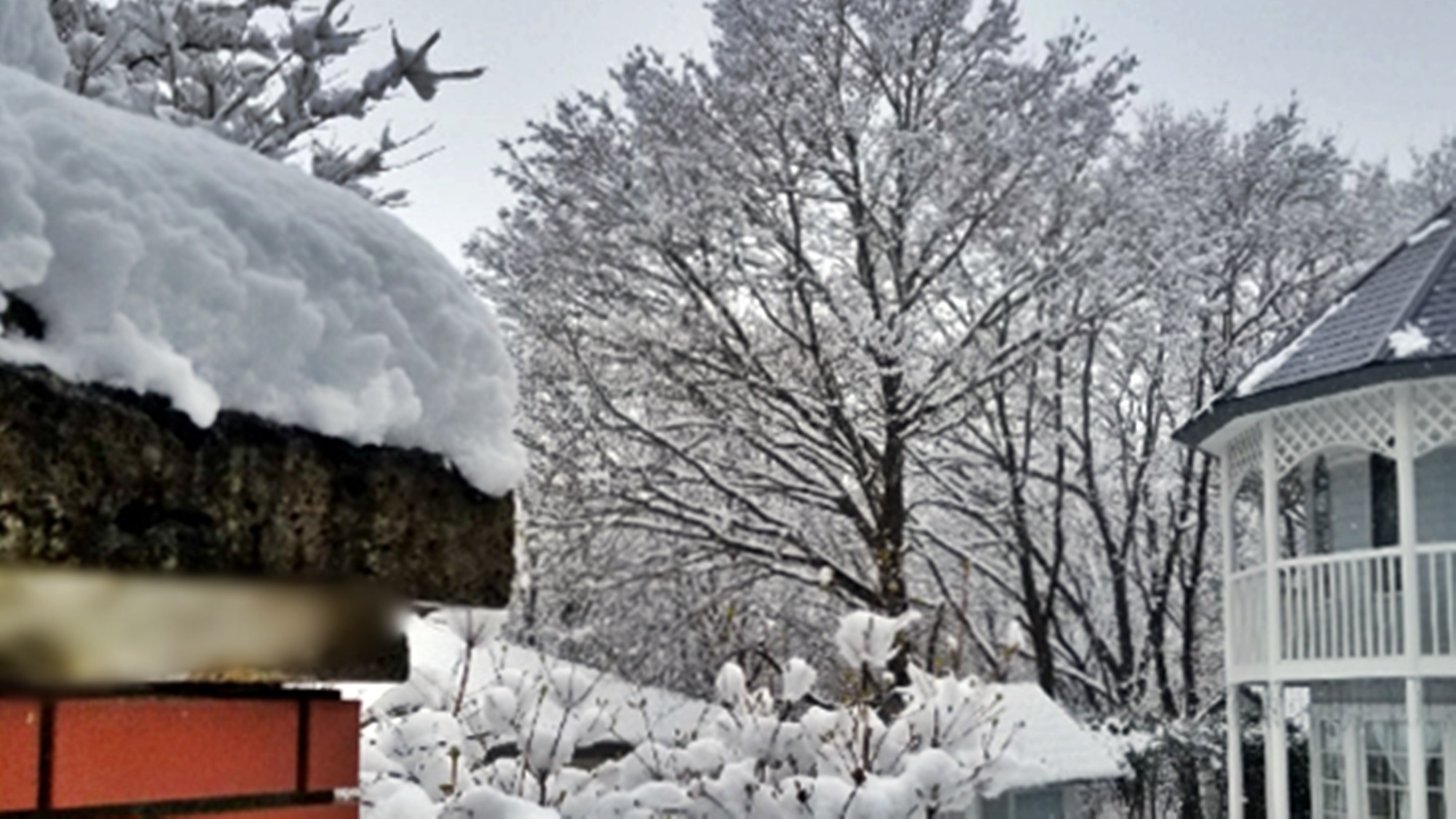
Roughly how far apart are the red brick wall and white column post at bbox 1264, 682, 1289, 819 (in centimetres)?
1335

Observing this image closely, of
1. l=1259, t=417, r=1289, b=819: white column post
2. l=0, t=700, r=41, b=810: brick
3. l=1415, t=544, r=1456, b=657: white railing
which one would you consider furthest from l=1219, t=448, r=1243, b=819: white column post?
l=0, t=700, r=41, b=810: brick

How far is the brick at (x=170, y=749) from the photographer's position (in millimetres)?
1036

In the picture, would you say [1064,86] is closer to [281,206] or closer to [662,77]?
[662,77]

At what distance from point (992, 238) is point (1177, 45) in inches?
208

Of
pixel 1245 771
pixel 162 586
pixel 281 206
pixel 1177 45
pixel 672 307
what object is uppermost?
pixel 1177 45

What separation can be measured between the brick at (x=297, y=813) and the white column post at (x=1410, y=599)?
11.9 metres

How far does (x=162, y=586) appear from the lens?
3.00ft

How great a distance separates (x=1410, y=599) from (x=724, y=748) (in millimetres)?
8446

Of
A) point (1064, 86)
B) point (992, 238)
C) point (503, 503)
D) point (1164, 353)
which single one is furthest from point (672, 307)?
point (503, 503)

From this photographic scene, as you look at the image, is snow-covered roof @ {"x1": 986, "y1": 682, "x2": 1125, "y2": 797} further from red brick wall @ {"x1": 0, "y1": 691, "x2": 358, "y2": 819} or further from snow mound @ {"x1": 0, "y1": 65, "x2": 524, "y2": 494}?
snow mound @ {"x1": 0, "y1": 65, "x2": 524, "y2": 494}

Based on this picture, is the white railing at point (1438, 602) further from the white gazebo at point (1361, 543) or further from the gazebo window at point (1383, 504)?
the gazebo window at point (1383, 504)

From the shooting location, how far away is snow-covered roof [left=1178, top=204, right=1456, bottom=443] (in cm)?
1235

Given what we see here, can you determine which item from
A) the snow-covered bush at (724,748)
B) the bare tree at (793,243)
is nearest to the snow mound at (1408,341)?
the bare tree at (793,243)

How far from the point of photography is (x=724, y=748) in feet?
16.9
